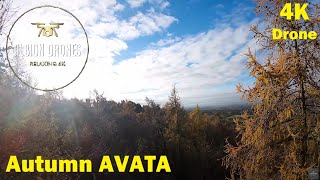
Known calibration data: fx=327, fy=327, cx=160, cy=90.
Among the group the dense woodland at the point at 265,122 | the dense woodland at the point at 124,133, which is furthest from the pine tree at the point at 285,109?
the dense woodland at the point at 124,133

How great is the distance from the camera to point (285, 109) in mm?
7895

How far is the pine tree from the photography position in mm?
7703

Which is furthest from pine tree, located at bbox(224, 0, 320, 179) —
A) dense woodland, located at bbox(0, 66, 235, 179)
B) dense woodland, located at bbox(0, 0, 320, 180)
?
dense woodland, located at bbox(0, 66, 235, 179)

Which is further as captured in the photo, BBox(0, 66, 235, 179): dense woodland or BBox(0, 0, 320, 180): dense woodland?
BBox(0, 66, 235, 179): dense woodland

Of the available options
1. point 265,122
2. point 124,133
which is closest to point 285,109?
point 265,122

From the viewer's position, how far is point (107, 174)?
29469mm

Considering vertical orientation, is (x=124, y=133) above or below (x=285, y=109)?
below

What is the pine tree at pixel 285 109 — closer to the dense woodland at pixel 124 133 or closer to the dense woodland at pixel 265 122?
the dense woodland at pixel 265 122

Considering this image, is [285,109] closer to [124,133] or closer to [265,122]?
[265,122]

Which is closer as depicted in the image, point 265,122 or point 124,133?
point 265,122

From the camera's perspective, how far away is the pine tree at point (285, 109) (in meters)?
7.70

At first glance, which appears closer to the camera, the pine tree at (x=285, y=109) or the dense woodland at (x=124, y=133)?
the pine tree at (x=285, y=109)

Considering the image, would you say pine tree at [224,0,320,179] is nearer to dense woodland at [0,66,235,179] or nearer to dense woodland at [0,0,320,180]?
dense woodland at [0,0,320,180]

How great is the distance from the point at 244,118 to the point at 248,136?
49cm
